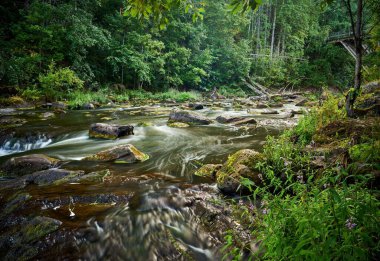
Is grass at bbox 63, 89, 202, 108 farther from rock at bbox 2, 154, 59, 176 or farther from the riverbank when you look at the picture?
the riverbank

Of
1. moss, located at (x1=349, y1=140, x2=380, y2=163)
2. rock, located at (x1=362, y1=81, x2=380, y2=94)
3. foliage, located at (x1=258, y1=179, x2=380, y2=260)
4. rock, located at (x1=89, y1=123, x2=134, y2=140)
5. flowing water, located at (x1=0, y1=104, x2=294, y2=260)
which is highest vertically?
rock, located at (x1=362, y1=81, x2=380, y2=94)

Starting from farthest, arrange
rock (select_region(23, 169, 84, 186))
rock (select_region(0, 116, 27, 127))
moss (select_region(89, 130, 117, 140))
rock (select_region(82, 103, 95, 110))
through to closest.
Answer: rock (select_region(82, 103, 95, 110))
rock (select_region(0, 116, 27, 127))
moss (select_region(89, 130, 117, 140))
rock (select_region(23, 169, 84, 186))

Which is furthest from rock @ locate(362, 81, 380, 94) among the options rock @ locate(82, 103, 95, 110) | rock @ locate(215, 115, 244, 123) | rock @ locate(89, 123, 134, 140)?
rock @ locate(82, 103, 95, 110)

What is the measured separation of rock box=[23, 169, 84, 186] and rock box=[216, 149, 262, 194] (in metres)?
2.60

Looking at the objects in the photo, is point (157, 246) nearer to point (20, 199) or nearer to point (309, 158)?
point (20, 199)

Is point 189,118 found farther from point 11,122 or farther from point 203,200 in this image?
Answer: point 203,200

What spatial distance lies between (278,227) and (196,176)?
2.79m

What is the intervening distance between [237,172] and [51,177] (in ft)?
10.5

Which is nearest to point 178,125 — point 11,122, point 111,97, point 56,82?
point 11,122

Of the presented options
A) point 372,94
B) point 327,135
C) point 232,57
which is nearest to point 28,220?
point 327,135

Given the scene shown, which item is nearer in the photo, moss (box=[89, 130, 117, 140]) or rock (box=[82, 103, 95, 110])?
moss (box=[89, 130, 117, 140])

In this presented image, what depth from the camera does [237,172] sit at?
380cm

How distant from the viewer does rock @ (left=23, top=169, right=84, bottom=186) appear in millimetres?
4227

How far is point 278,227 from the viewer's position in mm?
1862
